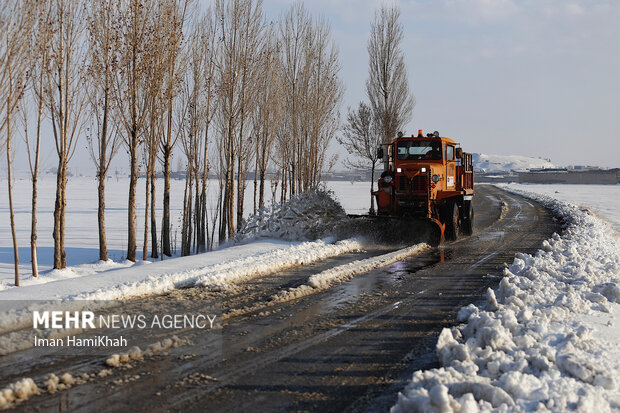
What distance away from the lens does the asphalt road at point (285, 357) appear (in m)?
3.88

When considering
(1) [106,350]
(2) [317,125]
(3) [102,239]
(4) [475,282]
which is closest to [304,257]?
(4) [475,282]

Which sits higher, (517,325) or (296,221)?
(296,221)

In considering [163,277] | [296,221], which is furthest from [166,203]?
[163,277]

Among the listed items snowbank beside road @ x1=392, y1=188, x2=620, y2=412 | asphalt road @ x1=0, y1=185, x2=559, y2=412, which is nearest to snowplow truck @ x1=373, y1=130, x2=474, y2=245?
asphalt road @ x1=0, y1=185, x2=559, y2=412

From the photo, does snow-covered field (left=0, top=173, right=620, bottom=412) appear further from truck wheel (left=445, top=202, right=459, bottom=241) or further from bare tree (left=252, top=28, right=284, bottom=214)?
bare tree (left=252, top=28, right=284, bottom=214)

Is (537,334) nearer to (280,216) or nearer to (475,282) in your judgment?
(475,282)

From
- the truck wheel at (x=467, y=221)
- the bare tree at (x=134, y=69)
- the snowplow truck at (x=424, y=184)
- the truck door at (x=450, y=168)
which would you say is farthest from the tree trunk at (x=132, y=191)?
the truck wheel at (x=467, y=221)

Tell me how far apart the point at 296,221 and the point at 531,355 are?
11826 millimetres

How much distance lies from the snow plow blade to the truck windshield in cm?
180

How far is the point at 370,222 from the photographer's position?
15227 mm

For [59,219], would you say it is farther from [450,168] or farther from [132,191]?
[450,168]

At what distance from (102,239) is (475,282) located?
11446mm

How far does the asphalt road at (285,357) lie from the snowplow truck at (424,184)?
220 inches

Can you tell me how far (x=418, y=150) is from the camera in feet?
49.1
